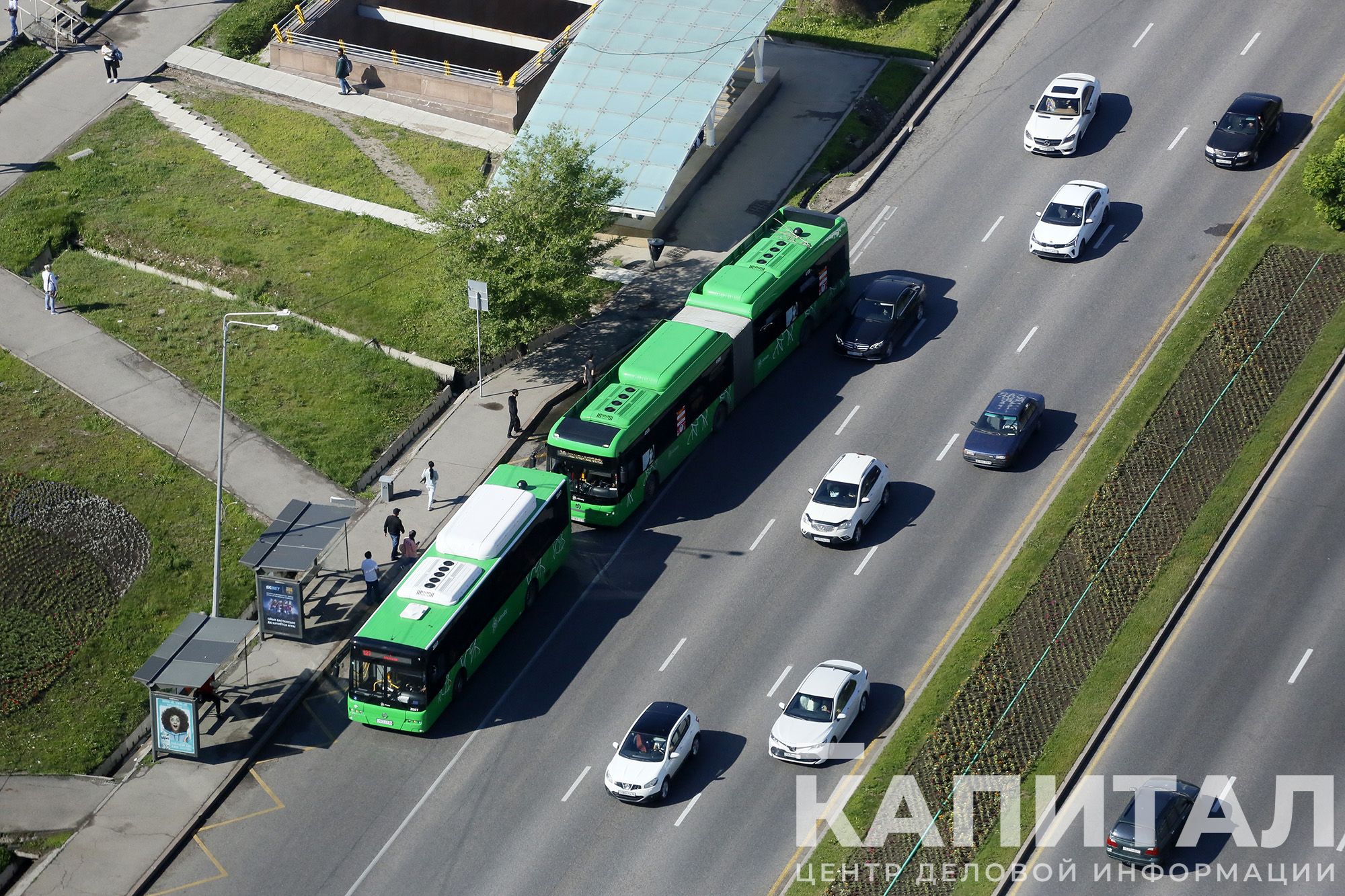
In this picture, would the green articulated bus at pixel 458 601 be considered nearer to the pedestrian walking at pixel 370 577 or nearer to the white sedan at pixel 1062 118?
the pedestrian walking at pixel 370 577

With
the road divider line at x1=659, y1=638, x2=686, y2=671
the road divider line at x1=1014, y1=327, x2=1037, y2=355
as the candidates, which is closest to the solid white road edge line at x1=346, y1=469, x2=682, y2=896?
the road divider line at x1=659, y1=638, x2=686, y2=671

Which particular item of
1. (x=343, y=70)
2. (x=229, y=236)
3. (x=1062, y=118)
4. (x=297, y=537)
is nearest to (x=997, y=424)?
(x=1062, y=118)

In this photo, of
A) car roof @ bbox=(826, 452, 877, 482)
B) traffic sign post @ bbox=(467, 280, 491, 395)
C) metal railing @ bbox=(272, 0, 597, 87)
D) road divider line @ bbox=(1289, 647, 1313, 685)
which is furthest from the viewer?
metal railing @ bbox=(272, 0, 597, 87)

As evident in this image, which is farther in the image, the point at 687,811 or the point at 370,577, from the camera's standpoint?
the point at 370,577

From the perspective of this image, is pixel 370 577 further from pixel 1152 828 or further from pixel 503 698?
pixel 1152 828

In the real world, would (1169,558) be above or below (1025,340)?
below

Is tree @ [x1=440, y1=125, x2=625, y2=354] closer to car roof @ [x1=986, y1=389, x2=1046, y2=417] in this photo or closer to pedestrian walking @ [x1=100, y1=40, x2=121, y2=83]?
car roof @ [x1=986, y1=389, x2=1046, y2=417]

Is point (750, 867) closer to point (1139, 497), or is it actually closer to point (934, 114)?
point (1139, 497)
